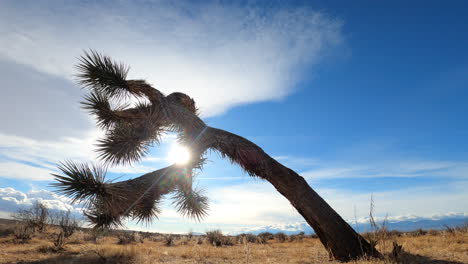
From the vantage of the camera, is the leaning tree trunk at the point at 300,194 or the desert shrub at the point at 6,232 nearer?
the leaning tree trunk at the point at 300,194

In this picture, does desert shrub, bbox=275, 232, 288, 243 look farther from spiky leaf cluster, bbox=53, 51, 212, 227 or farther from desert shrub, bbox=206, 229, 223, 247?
spiky leaf cluster, bbox=53, 51, 212, 227

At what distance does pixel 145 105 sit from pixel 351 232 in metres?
7.09

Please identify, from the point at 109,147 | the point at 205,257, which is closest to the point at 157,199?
the point at 109,147

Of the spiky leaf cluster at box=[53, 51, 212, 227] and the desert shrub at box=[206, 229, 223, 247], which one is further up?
the spiky leaf cluster at box=[53, 51, 212, 227]

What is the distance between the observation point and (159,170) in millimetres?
8492

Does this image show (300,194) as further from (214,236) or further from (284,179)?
(214,236)

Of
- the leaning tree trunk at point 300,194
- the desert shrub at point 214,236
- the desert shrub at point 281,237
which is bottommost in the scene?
the desert shrub at point 281,237

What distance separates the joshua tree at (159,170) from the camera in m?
6.80

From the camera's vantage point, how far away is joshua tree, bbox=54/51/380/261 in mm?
6805

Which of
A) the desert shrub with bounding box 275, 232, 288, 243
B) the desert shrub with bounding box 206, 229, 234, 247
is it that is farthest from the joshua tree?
the desert shrub with bounding box 275, 232, 288, 243

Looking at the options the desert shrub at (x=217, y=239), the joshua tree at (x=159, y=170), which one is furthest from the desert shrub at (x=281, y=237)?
the joshua tree at (x=159, y=170)

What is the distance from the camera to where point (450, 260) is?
21.4ft

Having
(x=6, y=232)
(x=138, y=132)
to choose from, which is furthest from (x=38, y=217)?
(x=138, y=132)

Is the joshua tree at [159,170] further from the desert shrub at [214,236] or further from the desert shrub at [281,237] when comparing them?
the desert shrub at [281,237]
